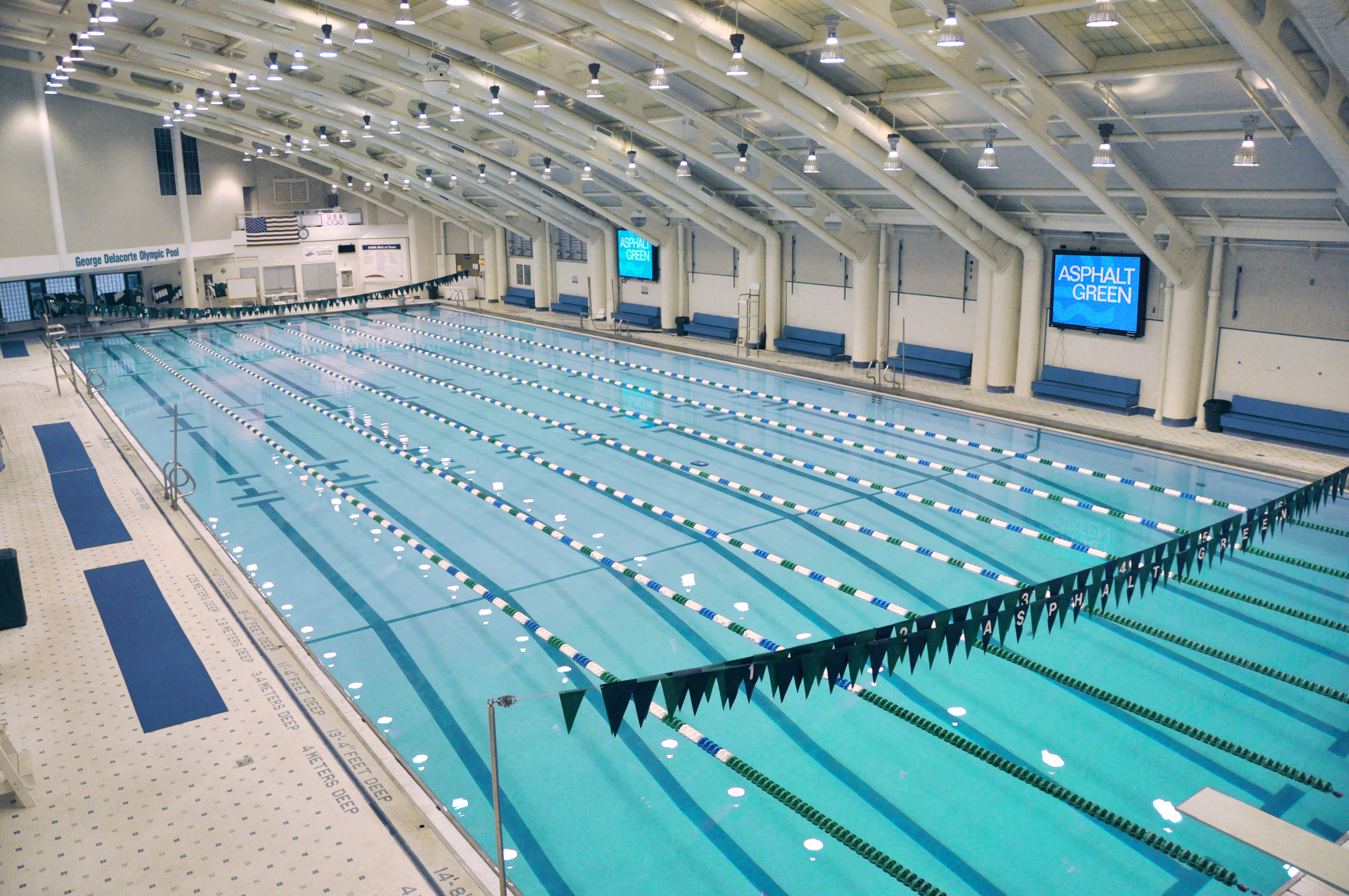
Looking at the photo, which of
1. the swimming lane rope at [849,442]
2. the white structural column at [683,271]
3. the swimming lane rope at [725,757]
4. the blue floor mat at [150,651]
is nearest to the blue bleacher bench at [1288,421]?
the swimming lane rope at [849,442]

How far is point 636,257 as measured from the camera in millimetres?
28609

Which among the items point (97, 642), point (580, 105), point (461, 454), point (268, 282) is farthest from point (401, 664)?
point (268, 282)

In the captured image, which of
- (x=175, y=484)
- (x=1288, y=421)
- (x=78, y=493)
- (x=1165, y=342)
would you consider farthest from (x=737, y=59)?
(x=1288, y=421)

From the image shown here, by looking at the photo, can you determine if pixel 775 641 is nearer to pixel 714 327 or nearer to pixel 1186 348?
pixel 1186 348

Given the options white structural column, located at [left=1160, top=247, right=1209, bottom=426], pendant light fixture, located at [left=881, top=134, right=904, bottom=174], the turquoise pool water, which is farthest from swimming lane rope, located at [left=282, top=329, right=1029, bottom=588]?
white structural column, located at [left=1160, top=247, right=1209, bottom=426]

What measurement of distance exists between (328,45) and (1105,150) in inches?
504

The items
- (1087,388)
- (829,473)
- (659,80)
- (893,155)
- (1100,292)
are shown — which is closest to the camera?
(659,80)

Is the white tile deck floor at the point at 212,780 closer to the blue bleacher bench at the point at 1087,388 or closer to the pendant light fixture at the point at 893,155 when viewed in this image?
the pendant light fixture at the point at 893,155

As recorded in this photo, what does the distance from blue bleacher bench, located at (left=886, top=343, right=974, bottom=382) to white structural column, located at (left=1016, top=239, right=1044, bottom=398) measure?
47.8 inches

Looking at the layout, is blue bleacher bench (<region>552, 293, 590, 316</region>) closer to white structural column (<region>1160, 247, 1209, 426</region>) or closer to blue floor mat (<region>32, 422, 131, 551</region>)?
blue floor mat (<region>32, 422, 131, 551</region>)

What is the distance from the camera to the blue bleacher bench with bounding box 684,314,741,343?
83.0 ft

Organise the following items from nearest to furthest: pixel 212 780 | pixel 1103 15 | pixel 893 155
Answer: pixel 212 780 < pixel 1103 15 < pixel 893 155

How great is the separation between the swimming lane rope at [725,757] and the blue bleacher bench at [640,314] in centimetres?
1743

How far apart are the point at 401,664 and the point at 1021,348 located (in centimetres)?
1351
